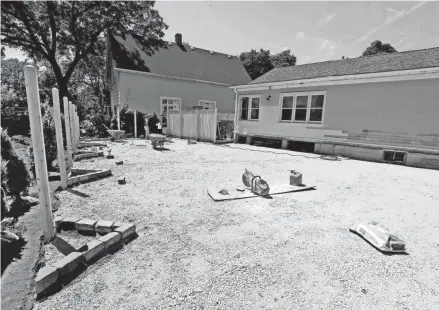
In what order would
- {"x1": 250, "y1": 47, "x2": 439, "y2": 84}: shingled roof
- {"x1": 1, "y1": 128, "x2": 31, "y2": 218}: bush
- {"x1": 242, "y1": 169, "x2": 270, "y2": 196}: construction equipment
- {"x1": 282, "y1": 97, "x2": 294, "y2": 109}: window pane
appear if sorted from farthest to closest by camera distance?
{"x1": 282, "y1": 97, "x2": 294, "y2": 109}: window pane < {"x1": 250, "y1": 47, "x2": 439, "y2": 84}: shingled roof < {"x1": 242, "y1": 169, "x2": 270, "y2": 196}: construction equipment < {"x1": 1, "y1": 128, "x2": 31, "y2": 218}: bush

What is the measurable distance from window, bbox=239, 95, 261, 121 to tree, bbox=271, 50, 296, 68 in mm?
32408

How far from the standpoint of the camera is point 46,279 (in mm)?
2000

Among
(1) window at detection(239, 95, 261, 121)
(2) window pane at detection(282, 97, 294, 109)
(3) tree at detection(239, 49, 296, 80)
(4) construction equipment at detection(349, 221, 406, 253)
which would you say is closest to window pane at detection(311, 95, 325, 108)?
(2) window pane at detection(282, 97, 294, 109)

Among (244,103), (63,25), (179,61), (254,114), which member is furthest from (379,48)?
(63,25)

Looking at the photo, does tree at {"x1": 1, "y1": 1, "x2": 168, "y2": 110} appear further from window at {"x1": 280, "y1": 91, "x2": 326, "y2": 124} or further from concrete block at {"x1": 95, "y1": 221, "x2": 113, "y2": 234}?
concrete block at {"x1": 95, "y1": 221, "x2": 113, "y2": 234}

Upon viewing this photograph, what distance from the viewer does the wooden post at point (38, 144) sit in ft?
8.30

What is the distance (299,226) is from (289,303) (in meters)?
1.54

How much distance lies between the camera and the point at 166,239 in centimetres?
292

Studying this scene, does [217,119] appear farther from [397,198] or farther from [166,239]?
[166,239]

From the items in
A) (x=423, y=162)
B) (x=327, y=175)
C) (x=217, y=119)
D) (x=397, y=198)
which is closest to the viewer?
(x=397, y=198)

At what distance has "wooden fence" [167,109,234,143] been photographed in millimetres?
13078

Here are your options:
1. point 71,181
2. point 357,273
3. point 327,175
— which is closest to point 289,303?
point 357,273

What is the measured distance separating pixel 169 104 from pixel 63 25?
1099 centimetres

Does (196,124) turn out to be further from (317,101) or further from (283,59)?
(283,59)
